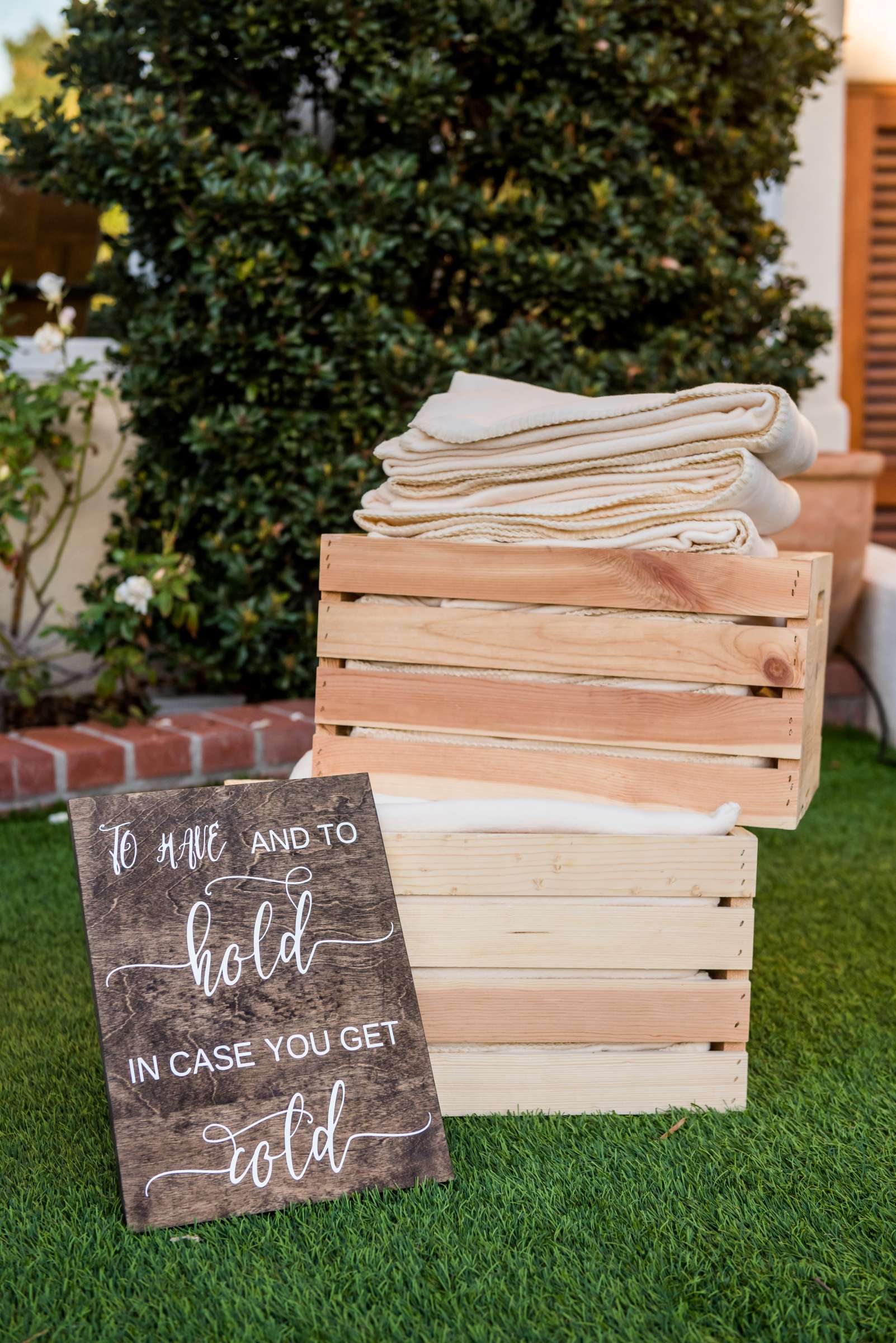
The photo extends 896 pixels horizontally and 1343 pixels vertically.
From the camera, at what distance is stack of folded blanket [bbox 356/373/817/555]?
1671mm

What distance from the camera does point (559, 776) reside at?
1783 mm

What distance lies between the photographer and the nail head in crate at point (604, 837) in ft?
5.42

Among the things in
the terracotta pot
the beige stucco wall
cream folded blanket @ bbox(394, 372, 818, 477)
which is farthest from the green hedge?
cream folded blanket @ bbox(394, 372, 818, 477)

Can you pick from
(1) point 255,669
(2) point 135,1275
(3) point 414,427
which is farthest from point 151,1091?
(1) point 255,669

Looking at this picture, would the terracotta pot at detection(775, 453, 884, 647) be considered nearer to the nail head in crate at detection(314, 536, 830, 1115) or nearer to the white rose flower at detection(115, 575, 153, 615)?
the white rose flower at detection(115, 575, 153, 615)

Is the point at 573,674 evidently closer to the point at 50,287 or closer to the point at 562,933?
the point at 562,933

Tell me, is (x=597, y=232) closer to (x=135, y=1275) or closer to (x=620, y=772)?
(x=620, y=772)

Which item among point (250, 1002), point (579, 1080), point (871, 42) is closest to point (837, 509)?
point (871, 42)

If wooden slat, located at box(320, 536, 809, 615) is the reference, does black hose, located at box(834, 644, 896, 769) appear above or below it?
below

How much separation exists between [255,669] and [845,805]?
5.57 ft

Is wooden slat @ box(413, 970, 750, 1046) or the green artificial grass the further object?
wooden slat @ box(413, 970, 750, 1046)

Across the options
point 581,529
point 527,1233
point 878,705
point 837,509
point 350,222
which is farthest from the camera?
point 837,509

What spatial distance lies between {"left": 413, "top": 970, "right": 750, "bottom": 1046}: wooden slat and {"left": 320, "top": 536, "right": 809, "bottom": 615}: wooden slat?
A: 0.52m

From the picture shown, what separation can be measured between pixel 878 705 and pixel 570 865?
2501 mm
